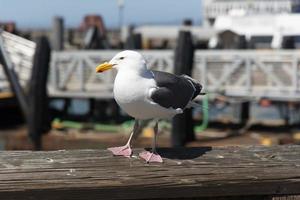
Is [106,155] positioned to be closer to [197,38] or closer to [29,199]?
[29,199]

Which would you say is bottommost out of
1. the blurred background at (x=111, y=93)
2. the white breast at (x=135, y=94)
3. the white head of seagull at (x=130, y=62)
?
the blurred background at (x=111, y=93)

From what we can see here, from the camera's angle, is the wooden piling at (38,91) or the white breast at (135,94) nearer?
the white breast at (135,94)

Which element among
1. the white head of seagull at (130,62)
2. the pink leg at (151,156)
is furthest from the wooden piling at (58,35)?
the pink leg at (151,156)

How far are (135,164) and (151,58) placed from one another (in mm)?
16375

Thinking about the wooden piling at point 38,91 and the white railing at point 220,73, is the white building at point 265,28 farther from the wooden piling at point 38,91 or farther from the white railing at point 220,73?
the wooden piling at point 38,91

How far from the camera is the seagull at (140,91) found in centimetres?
290

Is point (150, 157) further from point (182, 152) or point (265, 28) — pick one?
point (265, 28)

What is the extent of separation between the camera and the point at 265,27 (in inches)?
1100

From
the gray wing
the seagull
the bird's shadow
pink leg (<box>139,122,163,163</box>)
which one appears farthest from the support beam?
pink leg (<box>139,122,163,163</box>)

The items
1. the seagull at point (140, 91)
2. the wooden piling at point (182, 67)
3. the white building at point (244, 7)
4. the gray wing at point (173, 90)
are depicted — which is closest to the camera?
the seagull at point (140, 91)

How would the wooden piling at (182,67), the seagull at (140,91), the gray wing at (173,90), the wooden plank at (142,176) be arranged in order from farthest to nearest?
1. the wooden piling at (182,67)
2. the gray wing at (173,90)
3. the seagull at (140,91)
4. the wooden plank at (142,176)

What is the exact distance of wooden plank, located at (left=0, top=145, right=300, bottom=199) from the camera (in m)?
2.33

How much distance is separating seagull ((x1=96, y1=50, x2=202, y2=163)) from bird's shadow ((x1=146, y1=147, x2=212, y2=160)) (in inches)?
2.2

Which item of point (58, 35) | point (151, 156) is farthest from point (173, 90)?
point (58, 35)
